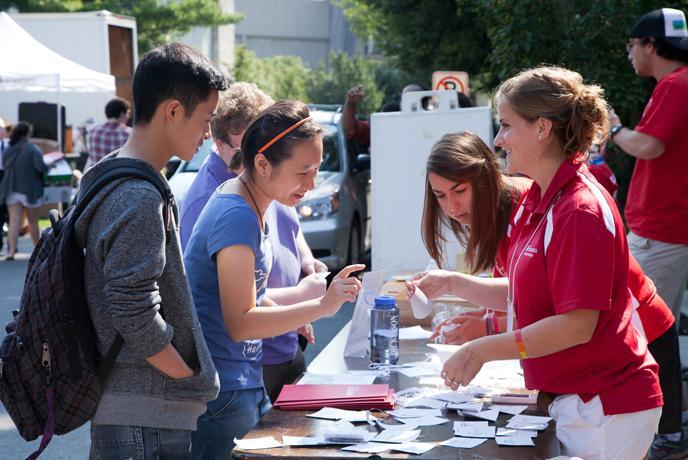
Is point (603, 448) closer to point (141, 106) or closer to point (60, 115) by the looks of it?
point (141, 106)

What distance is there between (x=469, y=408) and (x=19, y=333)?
139 cm

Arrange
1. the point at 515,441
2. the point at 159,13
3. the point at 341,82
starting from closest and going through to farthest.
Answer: the point at 515,441 < the point at 159,13 < the point at 341,82

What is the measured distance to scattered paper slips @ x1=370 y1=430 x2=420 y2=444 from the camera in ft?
8.80

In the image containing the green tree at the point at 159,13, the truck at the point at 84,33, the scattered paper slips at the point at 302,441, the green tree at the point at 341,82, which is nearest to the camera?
the scattered paper slips at the point at 302,441

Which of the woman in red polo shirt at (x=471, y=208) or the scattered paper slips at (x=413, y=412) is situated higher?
the woman in red polo shirt at (x=471, y=208)

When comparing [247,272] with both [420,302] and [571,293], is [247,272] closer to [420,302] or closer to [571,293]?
[420,302]

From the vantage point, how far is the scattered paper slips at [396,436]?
8.80 ft

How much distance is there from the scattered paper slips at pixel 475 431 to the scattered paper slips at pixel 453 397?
0.28 metres

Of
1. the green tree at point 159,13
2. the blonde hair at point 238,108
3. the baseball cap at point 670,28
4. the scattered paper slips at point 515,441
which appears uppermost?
the baseball cap at point 670,28

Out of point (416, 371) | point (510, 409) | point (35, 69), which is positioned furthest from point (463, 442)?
point (35, 69)

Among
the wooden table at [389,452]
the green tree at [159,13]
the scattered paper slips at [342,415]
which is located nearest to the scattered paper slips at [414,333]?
the wooden table at [389,452]

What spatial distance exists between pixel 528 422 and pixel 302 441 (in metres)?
0.68

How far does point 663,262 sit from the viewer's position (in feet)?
16.2

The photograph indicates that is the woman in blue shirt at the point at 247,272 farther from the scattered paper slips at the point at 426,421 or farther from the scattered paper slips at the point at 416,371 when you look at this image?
the scattered paper slips at the point at 416,371
